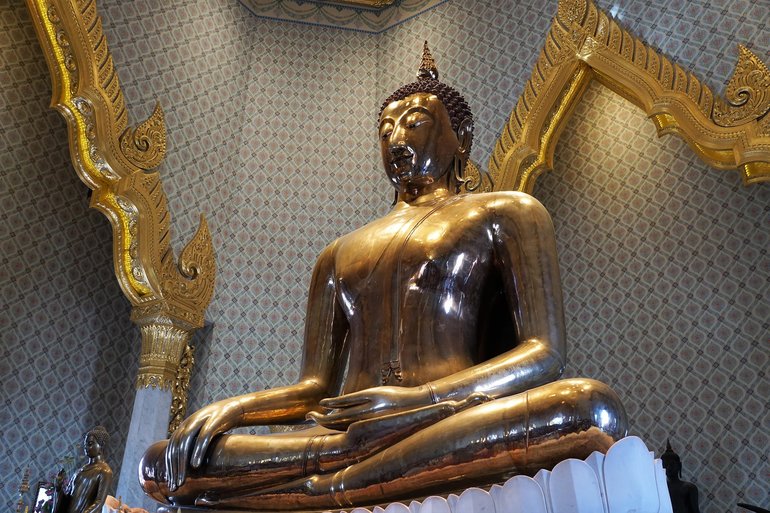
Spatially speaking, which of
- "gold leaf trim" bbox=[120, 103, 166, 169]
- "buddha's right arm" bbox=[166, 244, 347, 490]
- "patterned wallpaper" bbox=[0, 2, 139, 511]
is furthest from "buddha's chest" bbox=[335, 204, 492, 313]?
"patterned wallpaper" bbox=[0, 2, 139, 511]

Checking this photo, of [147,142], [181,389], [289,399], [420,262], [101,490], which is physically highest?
[420,262]

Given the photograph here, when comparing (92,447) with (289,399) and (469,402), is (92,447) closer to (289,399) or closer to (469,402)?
(289,399)

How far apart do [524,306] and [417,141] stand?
2.30 feet

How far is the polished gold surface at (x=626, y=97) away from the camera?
4.05 m

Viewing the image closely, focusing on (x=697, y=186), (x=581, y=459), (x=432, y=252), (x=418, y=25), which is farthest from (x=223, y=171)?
(x=581, y=459)

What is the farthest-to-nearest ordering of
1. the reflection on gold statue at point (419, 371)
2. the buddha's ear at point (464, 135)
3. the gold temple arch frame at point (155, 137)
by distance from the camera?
the gold temple arch frame at point (155, 137), the buddha's ear at point (464, 135), the reflection on gold statue at point (419, 371)

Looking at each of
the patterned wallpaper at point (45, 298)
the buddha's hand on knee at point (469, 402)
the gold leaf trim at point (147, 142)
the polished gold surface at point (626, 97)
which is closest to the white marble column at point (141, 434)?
the patterned wallpaper at point (45, 298)

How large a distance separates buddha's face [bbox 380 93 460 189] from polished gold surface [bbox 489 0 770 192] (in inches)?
88.6

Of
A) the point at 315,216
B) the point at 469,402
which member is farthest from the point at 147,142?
the point at 469,402

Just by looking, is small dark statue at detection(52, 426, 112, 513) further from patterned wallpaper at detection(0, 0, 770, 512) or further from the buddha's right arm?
the buddha's right arm

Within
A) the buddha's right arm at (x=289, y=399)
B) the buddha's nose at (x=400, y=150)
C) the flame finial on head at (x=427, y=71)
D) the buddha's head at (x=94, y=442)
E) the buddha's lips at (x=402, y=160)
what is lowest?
the buddha's head at (x=94, y=442)

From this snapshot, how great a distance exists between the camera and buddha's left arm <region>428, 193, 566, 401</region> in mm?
1757

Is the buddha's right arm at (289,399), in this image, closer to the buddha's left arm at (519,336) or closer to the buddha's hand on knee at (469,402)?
the buddha's left arm at (519,336)

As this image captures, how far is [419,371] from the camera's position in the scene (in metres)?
1.98
